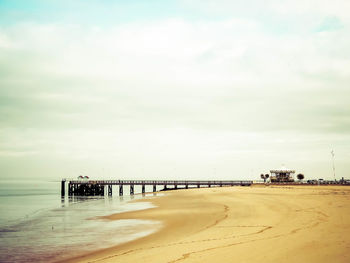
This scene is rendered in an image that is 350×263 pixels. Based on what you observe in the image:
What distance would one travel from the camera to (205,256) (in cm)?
829

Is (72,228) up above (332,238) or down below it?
below

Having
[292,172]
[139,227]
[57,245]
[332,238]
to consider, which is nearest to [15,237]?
[57,245]

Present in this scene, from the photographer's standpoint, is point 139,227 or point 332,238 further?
point 139,227

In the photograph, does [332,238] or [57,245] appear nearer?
[332,238]

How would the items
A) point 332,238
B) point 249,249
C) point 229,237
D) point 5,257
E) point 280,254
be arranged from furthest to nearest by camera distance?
point 5,257, point 229,237, point 332,238, point 249,249, point 280,254

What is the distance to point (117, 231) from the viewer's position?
17.6 meters

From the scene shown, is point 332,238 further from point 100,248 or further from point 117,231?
point 117,231

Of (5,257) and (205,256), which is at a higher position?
(205,256)

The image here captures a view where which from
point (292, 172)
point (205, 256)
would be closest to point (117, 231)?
point (205, 256)

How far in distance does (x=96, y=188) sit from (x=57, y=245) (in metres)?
69.0

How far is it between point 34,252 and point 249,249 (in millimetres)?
10174

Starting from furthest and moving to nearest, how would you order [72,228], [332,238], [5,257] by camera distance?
[72,228] < [5,257] < [332,238]

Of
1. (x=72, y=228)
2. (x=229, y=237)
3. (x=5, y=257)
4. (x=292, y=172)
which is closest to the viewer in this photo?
(x=229, y=237)

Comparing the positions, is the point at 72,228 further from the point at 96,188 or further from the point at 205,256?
the point at 96,188
